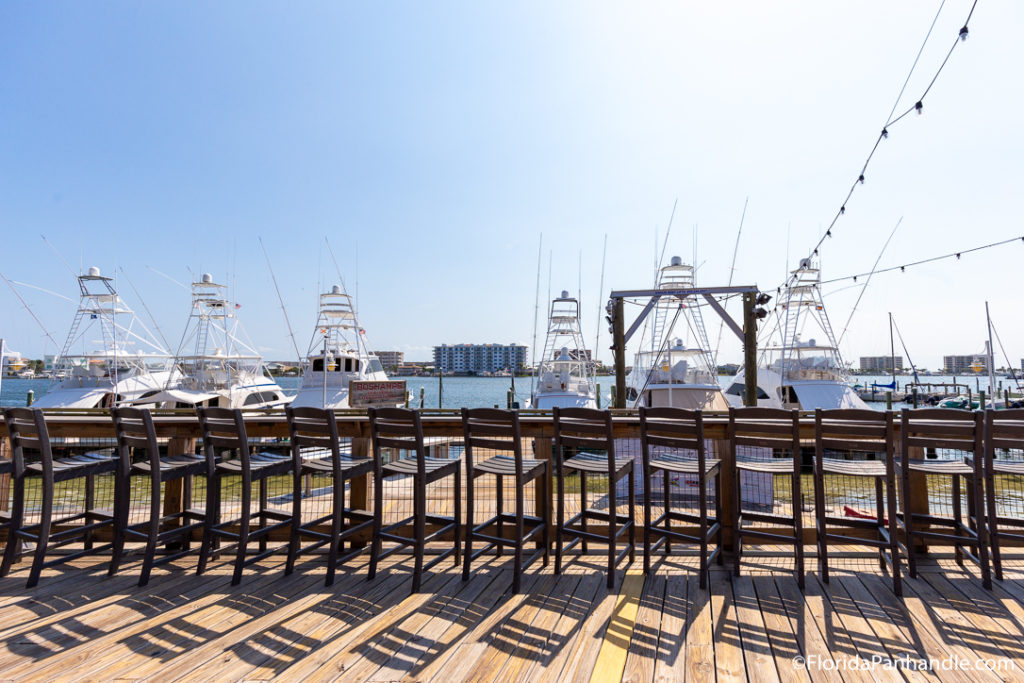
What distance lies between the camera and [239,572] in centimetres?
303

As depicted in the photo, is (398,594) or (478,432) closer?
(398,594)

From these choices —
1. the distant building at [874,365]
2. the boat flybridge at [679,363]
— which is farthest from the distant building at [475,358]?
the boat flybridge at [679,363]

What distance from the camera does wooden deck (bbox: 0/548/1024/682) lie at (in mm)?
2094

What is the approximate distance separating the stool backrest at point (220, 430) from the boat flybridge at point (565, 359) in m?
14.6

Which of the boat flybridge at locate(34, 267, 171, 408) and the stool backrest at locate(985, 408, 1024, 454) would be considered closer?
the stool backrest at locate(985, 408, 1024, 454)

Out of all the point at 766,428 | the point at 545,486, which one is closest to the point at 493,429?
the point at 545,486

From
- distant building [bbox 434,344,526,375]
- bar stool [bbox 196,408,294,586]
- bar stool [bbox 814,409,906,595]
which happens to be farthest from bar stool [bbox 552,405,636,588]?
distant building [bbox 434,344,526,375]

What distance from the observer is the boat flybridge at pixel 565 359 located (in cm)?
1856

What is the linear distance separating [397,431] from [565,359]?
17.6m

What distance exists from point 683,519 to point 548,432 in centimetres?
110

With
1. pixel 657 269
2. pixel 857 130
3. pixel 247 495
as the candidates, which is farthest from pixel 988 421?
pixel 657 269

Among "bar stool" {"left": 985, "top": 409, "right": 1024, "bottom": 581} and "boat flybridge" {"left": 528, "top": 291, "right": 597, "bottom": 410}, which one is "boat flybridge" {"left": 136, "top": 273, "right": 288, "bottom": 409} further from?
"bar stool" {"left": 985, "top": 409, "right": 1024, "bottom": 581}

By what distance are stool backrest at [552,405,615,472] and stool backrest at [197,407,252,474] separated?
6.67 feet

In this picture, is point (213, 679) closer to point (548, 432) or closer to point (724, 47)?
point (548, 432)
